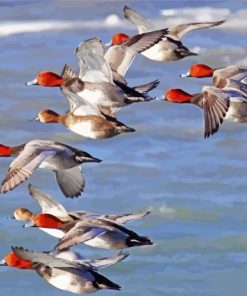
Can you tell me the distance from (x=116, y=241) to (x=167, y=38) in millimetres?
1675

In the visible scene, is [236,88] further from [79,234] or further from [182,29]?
[79,234]

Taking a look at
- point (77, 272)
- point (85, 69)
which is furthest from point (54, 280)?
point (85, 69)

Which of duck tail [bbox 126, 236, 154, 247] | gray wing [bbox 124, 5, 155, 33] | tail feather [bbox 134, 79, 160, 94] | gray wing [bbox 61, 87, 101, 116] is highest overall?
gray wing [bbox 124, 5, 155, 33]

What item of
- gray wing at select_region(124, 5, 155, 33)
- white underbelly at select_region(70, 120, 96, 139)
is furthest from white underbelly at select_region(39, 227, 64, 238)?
gray wing at select_region(124, 5, 155, 33)

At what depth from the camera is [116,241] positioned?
352 inches

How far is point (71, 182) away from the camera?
31.5 ft

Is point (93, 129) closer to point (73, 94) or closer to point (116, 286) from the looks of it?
point (73, 94)

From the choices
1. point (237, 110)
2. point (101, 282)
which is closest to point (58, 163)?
point (101, 282)

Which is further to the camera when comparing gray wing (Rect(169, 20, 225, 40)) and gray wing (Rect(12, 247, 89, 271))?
gray wing (Rect(169, 20, 225, 40))

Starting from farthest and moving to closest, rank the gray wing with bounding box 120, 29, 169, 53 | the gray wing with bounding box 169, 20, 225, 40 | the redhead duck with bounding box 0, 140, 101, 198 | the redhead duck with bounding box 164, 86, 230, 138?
the gray wing with bounding box 169, 20, 225, 40 → the gray wing with bounding box 120, 29, 169, 53 → the redhead duck with bounding box 164, 86, 230, 138 → the redhead duck with bounding box 0, 140, 101, 198

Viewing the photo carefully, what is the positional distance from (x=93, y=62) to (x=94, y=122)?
16.6 inches

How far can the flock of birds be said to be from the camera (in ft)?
28.9

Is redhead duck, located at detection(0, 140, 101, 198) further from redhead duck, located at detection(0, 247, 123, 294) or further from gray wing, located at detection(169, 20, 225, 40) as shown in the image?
gray wing, located at detection(169, 20, 225, 40)

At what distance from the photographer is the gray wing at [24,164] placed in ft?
27.2
